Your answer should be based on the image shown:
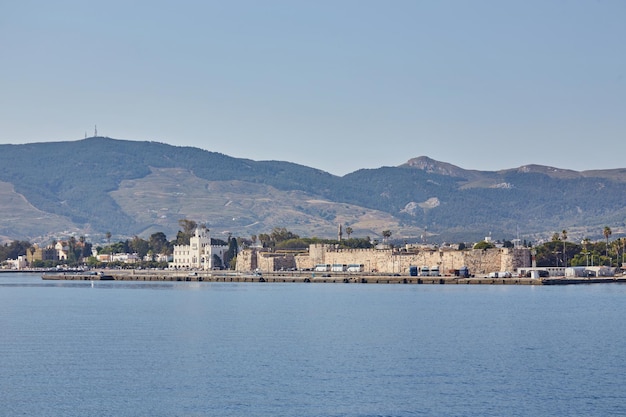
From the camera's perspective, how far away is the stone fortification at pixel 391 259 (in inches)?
4313

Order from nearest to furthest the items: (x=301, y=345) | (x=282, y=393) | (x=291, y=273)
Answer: (x=282, y=393), (x=301, y=345), (x=291, y=273)

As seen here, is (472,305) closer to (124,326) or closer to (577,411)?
(124,326)

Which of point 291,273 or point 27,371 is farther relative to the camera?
point 291,273

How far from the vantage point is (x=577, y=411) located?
3116 centimetres

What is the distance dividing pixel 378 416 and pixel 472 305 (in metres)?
37.9

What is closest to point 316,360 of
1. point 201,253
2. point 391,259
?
point 391,259

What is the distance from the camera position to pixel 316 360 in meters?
39.7

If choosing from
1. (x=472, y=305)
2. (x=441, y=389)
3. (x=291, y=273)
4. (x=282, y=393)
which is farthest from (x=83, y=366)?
(x=291, y=273)

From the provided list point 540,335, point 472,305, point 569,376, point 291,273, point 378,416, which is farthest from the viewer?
point 291,273

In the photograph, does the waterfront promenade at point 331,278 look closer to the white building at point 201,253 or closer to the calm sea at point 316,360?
the white building at point 201,253

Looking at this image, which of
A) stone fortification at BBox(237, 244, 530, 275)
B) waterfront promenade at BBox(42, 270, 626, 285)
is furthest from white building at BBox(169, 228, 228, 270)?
waterfront promenade at BBox(42, 270, 626, 285)

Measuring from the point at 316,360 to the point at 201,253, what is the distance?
353ft

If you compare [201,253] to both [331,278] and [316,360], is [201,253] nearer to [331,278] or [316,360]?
[331,278]

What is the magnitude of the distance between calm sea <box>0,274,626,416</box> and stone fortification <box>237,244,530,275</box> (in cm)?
4275
